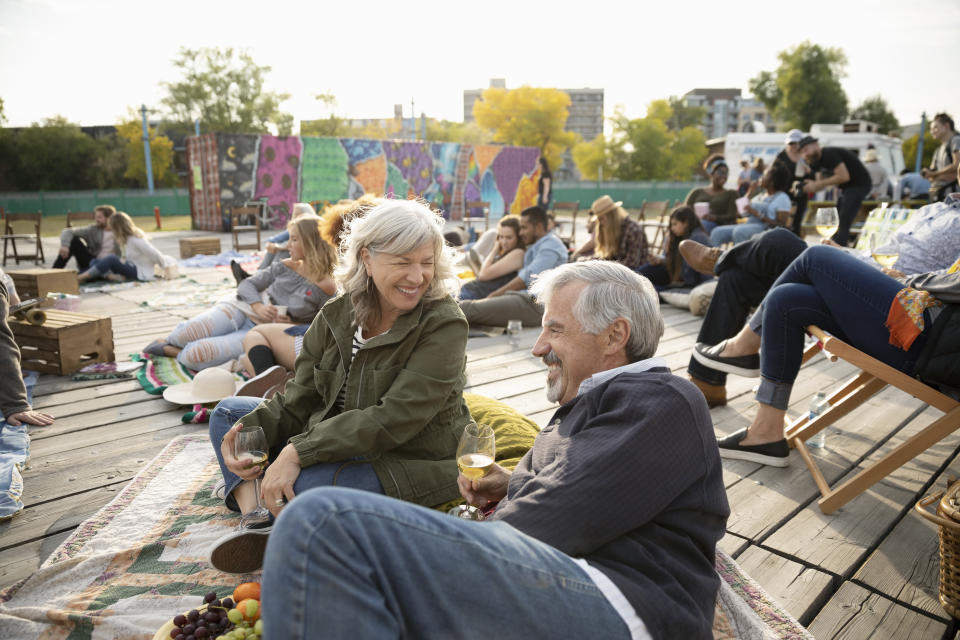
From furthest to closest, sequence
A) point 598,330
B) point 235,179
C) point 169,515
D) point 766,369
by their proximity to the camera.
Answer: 1. point 235,179
2. point 766,369
3. point 169,515
4. point 598,330

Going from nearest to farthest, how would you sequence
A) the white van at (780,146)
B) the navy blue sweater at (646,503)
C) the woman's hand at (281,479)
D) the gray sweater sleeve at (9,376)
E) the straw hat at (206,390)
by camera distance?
the navy blue sweater at (646,503) < the woman's hand at (281,479) < the gray sweater sleeve at (9,376) < the straw hat at (206,390) < the white van at (780,146)

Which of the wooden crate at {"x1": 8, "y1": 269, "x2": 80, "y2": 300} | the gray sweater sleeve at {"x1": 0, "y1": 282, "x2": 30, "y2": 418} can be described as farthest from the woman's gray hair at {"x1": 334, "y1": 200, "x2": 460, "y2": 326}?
the wooden crate at {"x1": 8, "y1": 269, "x2": 80, "y2": 300}

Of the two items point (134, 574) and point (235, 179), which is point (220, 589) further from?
point (235, 179)

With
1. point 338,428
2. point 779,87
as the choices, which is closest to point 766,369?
point 338,428

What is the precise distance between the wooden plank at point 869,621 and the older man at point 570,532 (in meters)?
0.82

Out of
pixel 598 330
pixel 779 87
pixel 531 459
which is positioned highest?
pixel 779 87

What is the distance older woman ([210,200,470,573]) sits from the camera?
2049mm

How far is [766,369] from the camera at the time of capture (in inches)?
119

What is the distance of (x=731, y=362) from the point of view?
3.35m

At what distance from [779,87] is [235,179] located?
131 ft

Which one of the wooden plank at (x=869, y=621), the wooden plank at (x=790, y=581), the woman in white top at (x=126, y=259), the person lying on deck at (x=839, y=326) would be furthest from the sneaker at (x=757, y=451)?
the woman in white top at (x=126, y=259)

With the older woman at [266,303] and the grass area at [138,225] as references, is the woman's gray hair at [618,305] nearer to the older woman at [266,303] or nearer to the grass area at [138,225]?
the older woman at [266,303]

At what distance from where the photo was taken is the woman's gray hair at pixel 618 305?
1625 mm

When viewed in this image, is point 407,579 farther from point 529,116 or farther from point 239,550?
point 529,116
